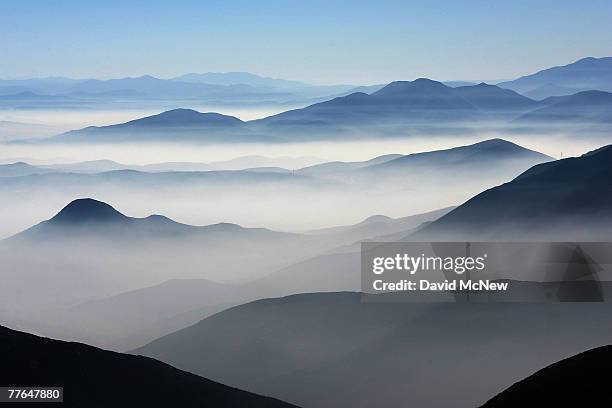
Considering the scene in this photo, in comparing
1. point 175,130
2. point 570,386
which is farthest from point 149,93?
point 570,386

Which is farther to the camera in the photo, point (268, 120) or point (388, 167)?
point (268, 120)

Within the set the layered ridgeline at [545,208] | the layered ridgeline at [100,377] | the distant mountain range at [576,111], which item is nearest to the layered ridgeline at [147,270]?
the layered ridgeline at [545,208]

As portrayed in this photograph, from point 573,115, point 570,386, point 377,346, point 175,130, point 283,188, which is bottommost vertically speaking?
point 377,346

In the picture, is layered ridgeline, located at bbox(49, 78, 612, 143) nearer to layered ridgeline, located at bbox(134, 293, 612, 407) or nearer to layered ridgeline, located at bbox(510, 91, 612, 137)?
layered ridgeline, located at bbox(510, 91, 612, 137)

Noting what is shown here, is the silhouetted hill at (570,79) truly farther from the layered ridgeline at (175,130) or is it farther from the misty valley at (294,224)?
the layered ridgeline at (175,130)

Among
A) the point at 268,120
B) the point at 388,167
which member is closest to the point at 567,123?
the point at 388,167

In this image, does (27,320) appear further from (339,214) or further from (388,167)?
(388,167)

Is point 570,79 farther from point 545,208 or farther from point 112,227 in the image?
point 112,227
